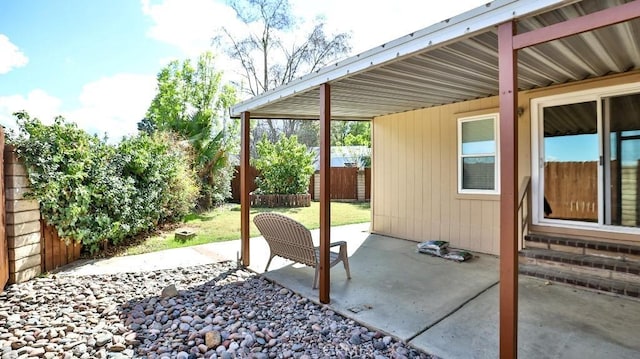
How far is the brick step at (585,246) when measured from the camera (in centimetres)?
420

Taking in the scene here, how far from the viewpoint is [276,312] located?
3723 millimetres

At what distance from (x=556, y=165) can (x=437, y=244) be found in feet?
8.32

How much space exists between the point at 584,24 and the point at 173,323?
4.16 metres

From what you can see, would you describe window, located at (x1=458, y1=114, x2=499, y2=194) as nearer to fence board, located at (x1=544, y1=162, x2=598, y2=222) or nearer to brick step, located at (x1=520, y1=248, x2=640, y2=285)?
fence board, located at (x1=544, y1=162, x2=598, y2=222)

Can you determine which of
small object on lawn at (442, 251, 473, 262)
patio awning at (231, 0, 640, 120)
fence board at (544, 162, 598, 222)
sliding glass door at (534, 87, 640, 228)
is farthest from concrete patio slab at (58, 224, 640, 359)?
patio awning at (231, 0, 640, 120)

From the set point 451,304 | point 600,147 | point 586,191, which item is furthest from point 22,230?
point 586,191

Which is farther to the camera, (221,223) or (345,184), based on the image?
(345,184)

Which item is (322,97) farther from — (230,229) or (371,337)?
(230,229)

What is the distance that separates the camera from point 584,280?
418cm

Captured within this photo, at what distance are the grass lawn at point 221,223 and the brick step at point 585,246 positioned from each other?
549 cm

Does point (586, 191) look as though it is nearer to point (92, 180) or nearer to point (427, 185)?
point (427, 185)

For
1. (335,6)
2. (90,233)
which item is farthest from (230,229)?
(335,6)

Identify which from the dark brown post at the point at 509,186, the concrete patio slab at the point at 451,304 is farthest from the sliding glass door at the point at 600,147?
the dark brown post at the point at 509,186

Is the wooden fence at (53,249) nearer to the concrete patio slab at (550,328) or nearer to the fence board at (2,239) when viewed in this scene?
the fence board at (2,239)
